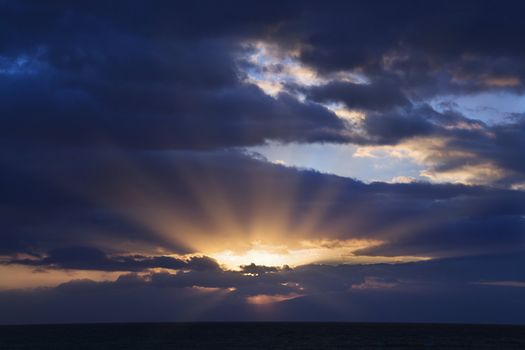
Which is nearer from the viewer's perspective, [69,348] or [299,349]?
[299,349]

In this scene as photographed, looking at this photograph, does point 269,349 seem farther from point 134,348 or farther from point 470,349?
point 470,349

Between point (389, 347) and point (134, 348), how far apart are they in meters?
52.5

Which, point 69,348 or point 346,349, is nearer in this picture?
point 346,349

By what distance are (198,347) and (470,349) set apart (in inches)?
2141

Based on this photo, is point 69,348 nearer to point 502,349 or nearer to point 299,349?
point 299,349

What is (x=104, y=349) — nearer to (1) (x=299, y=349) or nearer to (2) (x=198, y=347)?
(2) (x=198, y=347)

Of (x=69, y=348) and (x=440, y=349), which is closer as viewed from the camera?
(x=440, y=349)

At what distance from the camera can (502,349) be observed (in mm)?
119625

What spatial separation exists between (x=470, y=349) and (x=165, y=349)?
198 ft

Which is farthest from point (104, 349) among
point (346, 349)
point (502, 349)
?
point (502, 349)

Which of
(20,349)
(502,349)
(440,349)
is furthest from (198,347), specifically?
(502,349)

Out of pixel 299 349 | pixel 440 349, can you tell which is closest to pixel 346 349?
pixel 299 349

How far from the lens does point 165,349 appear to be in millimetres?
123750

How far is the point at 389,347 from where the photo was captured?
127250 mm
